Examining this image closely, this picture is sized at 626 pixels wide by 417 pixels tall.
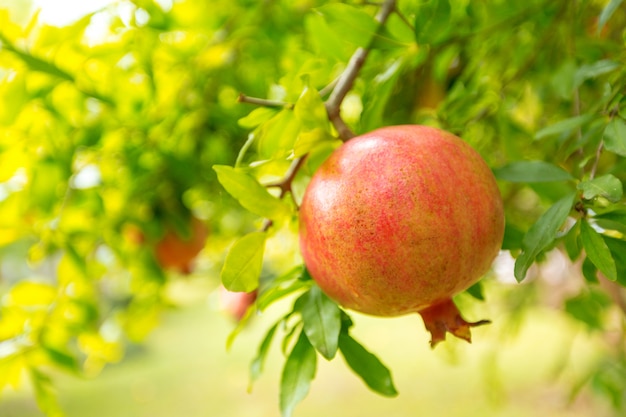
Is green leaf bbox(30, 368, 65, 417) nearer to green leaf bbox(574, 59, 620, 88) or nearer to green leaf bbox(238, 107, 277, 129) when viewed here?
green leaf bbox(238, 107, 277, 129)

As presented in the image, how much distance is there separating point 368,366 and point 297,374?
0.05 m

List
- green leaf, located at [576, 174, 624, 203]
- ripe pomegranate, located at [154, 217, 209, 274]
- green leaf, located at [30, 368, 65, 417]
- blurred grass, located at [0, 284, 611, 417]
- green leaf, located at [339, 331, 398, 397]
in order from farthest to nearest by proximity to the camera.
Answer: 1. blurred grass, located at [0, 284, 611, 417]
2. ripe pomegranate, located at [154, 217, 209, 274]
3. green leaf, located at [30, 368, 65, 417]
4. green leaf, located at [339, 331, 398, 397]
5. green leaf, located at [576, 174, 624, 203]

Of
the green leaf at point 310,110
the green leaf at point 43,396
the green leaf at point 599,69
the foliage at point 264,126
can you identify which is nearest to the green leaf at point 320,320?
the foliage at point 264,126

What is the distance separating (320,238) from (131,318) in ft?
2.22

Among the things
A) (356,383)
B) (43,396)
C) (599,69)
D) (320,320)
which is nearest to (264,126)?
(320,320)

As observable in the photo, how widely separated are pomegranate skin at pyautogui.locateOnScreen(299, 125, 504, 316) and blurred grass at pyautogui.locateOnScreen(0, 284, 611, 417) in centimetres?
156

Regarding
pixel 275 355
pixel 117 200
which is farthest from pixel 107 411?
pixel 117 200

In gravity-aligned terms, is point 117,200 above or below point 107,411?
above

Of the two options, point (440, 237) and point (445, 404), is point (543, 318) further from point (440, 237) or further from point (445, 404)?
point (440, 237)

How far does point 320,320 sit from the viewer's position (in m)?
0.35

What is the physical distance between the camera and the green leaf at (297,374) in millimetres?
360

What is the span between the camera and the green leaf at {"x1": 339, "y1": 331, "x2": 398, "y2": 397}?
38 cm

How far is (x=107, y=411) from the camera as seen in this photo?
228cm

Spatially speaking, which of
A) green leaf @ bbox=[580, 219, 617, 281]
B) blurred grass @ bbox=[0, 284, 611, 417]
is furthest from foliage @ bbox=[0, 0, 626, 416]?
blurred grass @ bbox=[0, 284, 611, 417]
